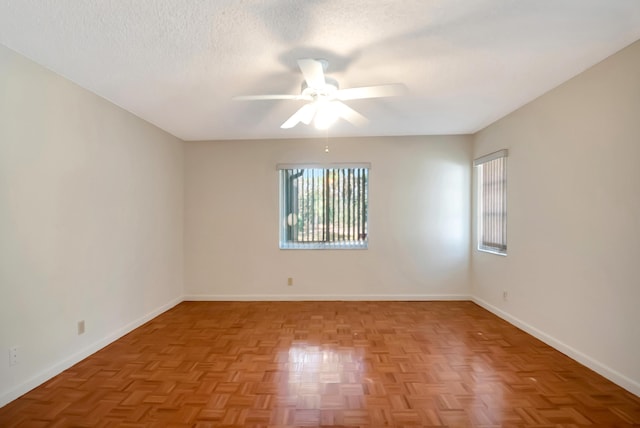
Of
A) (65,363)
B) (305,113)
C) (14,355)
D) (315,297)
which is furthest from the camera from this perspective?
(315,297)

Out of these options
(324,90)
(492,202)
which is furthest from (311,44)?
(492,202)

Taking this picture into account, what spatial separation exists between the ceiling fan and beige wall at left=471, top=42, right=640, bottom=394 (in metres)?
1.53

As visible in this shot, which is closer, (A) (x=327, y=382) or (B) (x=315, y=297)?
(A) (x=327, y=382)

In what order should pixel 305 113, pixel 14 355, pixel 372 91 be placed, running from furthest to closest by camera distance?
1. pixel 305 113
2. pixel 372 91
3. pixel 14 355

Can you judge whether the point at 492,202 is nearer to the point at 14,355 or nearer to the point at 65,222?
the point at 65,222

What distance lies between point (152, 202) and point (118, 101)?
1197 millimetres

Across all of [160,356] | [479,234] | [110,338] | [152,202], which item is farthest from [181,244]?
[479,234]

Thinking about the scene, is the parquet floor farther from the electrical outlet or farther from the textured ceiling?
the textured ceiling

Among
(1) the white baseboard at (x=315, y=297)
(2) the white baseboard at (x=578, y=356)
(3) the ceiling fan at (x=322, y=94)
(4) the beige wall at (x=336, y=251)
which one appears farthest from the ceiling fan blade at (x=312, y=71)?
(1) the white baseboard at (x=315, y=297)

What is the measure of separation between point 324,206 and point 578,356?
3086 mm

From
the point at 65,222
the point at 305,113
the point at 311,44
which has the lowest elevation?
the point at 65,222

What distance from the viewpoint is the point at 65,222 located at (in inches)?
97.7

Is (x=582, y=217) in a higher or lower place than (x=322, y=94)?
lower

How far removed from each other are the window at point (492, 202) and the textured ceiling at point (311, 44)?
36.6 inches
